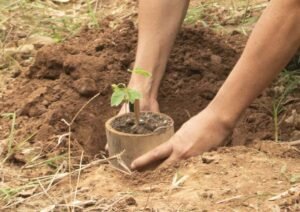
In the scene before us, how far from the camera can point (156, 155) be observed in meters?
2.62

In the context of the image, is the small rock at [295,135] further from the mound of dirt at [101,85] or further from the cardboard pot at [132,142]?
the cardboard pot at [132,142]

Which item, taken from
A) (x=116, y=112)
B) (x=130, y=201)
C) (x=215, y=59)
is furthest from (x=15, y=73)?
(x=130, y=201)

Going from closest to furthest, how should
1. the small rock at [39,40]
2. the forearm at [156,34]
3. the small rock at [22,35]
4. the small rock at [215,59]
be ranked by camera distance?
the forearm at [156,34]
the small rock at [215,59]
the small rock at [39,40]
the small rock at [22,35]

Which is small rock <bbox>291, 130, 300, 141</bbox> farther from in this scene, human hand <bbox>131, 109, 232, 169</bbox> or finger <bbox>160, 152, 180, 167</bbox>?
finger <bbox>160, 152, 180, 167</bbox>

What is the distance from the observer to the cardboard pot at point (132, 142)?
2.67 metres

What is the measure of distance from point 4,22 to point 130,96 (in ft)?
5.81

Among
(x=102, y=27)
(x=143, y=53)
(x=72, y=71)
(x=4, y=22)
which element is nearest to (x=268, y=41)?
(x=143, y=53)

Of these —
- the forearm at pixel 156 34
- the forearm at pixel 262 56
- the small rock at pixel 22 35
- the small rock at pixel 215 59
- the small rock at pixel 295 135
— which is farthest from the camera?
the small rock at pixel 22 35

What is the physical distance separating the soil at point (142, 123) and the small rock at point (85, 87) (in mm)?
436

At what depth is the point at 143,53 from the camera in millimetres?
3154

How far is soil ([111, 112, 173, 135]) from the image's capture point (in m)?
2.72

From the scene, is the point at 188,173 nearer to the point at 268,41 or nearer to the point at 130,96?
the point at 130,96

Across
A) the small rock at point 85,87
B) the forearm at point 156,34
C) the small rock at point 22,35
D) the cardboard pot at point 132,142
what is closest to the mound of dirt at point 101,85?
the small rock at point 85,87

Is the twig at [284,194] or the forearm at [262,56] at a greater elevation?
the forearm at [262,56]
